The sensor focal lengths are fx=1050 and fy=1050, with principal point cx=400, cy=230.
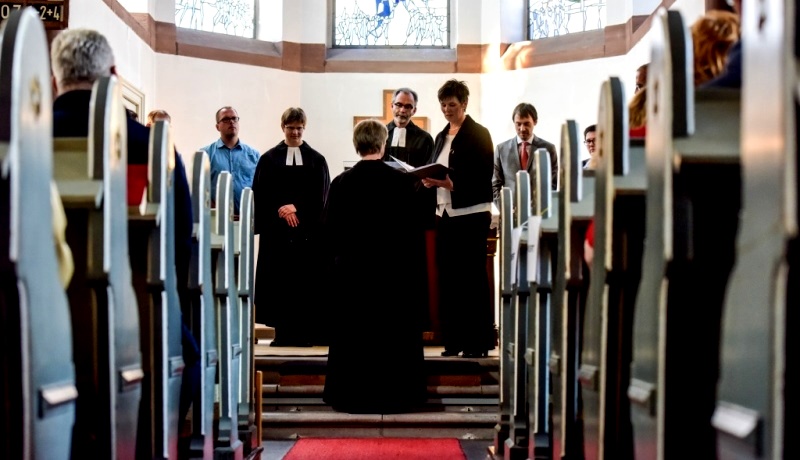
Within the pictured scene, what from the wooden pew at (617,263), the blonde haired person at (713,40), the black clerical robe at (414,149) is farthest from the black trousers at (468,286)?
the wooden pew at (617,263)

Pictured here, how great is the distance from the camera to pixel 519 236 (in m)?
3.88

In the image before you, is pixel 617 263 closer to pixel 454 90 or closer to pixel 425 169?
pixel 425 169

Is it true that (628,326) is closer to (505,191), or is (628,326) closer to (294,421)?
(505,191)

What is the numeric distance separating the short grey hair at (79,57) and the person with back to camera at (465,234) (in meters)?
3.40

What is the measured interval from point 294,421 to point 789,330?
4.38 metres

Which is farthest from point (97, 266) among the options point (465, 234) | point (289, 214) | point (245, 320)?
point (289, 214)

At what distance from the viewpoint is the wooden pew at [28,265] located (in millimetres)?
1667

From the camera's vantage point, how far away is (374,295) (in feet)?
18.2

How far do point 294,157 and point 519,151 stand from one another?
4.97ft

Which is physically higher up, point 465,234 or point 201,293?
point 465,234

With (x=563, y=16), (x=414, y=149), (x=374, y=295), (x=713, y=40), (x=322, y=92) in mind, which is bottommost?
(x=374, y=295)

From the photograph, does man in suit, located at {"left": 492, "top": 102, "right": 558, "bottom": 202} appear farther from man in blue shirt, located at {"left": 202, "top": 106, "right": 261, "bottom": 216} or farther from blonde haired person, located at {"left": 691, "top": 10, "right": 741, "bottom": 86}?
blonde haired person, located at {"left": 691, "top": 10, "right": 741, "bottom": 86}

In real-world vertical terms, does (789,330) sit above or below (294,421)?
above

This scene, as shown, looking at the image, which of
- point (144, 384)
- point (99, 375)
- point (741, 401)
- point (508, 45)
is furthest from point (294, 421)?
point (508, 45)
